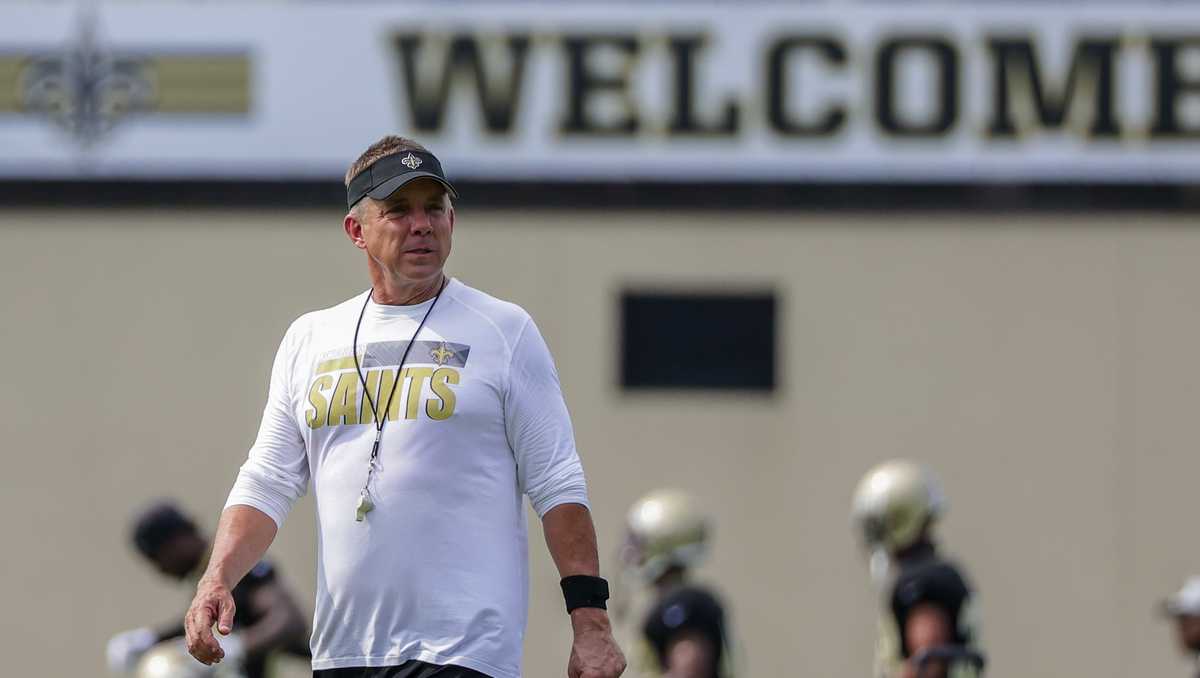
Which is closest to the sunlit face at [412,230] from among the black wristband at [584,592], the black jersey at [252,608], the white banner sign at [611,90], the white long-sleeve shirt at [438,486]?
the white long-sleeve shirt at [438,486]

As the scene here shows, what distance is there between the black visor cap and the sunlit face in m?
0.02

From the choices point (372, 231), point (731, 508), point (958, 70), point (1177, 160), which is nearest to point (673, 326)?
point (731, 508)

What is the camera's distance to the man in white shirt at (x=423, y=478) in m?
4.32

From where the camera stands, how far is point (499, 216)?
1309cm

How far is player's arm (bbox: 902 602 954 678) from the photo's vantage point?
7.06 m

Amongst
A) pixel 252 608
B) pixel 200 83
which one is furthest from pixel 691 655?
pixel 200 83

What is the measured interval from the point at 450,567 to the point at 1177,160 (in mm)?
9315

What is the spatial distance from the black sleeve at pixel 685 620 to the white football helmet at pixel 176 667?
1756 millimetres

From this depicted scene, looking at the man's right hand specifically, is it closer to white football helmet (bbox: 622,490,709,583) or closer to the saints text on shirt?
the saints text on shirt

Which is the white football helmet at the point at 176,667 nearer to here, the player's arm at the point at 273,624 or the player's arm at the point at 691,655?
the player's arm at the point at 273,624

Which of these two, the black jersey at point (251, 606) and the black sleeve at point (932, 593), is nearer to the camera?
the black sleeve at point (932, 593)

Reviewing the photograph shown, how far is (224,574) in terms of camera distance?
4.36m

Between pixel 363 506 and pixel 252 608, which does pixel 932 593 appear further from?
pixel 363 506

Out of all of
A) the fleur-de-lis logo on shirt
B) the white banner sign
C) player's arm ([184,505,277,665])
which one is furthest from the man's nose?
the white banner sign
